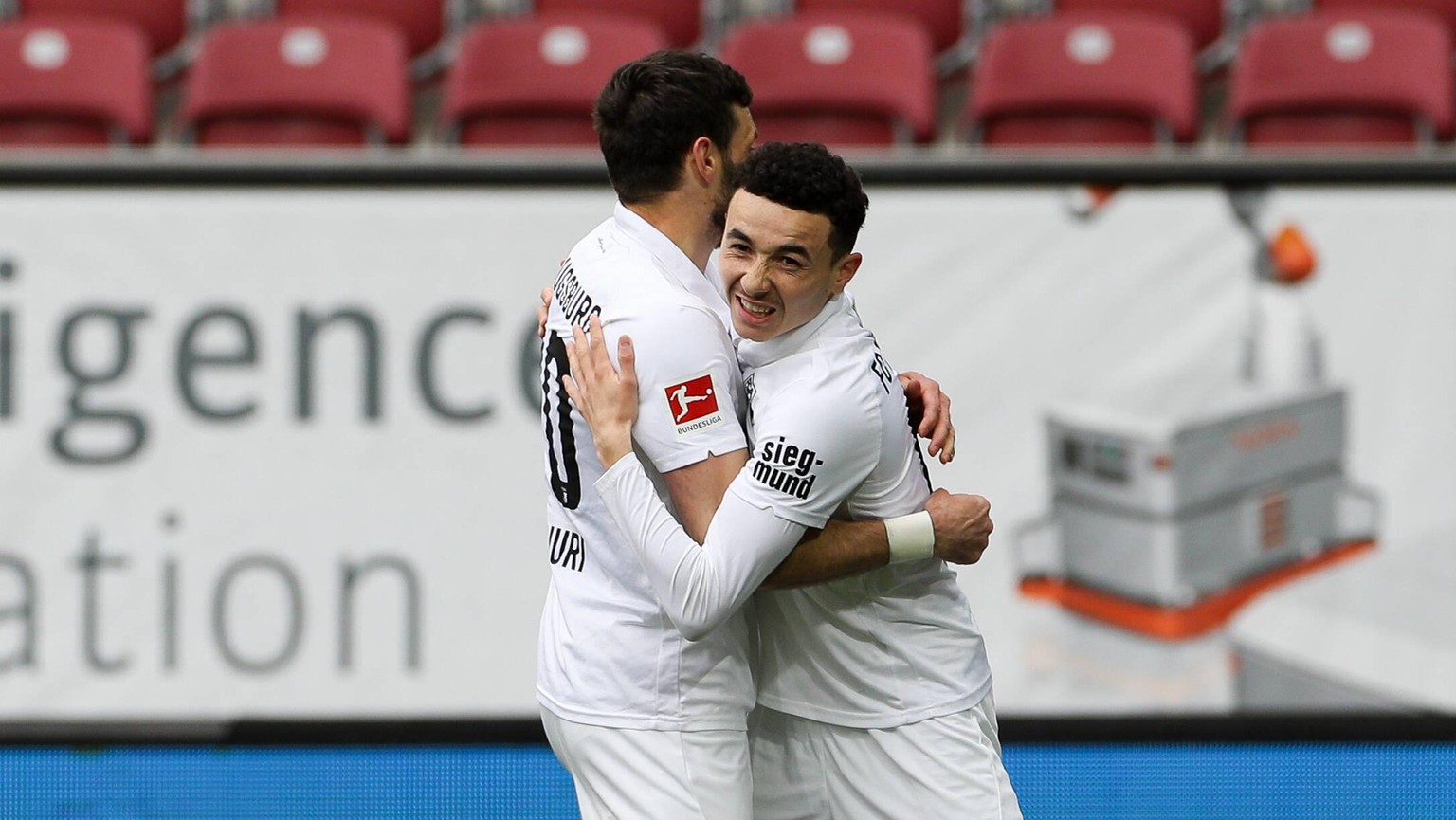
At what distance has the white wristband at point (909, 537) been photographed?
7.30 feet

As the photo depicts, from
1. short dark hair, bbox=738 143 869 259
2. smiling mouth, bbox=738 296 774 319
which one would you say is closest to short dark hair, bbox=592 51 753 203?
short dark hair, bbox=738 143 869 259

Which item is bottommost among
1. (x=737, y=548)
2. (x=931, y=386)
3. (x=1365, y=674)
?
(x=1365, y=674)

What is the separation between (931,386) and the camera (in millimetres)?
2428

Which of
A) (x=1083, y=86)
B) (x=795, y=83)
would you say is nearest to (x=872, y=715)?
(x=795, y=83)

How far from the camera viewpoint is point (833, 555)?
2.17 metres

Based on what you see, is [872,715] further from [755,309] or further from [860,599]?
[755,309]

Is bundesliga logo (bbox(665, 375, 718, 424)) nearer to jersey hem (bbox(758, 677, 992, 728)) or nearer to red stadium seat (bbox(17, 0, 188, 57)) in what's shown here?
jersey hem (bbox(758, 677, 992, 728))

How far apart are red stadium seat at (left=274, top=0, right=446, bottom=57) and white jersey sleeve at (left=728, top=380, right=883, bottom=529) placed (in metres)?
4.36

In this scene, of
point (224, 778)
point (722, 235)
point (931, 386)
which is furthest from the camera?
point (224, 778)

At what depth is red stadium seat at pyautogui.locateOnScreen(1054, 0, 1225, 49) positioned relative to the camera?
6016 mm

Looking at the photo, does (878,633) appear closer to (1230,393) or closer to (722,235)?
(722,235)

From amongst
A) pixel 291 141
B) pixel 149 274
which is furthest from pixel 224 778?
pixel 291 141

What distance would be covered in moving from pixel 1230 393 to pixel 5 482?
2.60m

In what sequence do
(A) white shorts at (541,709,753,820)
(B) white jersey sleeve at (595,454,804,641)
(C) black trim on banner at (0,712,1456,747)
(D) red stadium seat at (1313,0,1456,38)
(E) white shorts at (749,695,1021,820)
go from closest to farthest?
1. (B) white jersey sleeve at (595,454,804,641)
2. (A) white shorts at (541,709,753,820)
3. (E) white shorts at (749,695,1021,820)
4. (C) black trim on banner at (0,712,1456,747)
5. (D) red stadium seat at (1313,0,1456,38)
